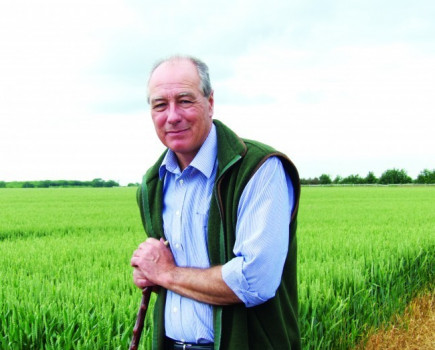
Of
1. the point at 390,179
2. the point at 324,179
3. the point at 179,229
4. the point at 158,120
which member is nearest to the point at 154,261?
the point at 179,229

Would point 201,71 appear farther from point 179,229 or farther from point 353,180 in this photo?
Answer: point 353,180

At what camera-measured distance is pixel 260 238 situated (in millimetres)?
1631

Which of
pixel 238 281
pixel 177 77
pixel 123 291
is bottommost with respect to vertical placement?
pixel 123 291

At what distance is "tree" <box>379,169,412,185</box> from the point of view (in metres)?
78.8

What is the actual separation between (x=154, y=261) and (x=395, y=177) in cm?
8212

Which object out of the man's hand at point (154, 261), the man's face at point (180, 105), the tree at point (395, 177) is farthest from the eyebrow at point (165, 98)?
the tree at point (395, 177)

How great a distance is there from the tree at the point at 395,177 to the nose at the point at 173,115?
8094 centimetres

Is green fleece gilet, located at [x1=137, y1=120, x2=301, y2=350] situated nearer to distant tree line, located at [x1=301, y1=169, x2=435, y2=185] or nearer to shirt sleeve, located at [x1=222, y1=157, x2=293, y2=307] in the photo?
shirt sleeve, located at [x1=222, y1=157, x2=293, y2=307]

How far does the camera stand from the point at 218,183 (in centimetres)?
180

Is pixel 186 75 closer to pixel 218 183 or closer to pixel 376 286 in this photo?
pixel 218 183

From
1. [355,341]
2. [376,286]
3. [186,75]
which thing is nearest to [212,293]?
[186,75]

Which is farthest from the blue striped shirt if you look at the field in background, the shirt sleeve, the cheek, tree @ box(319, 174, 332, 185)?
tree @ box(319, 174, 332, 185)

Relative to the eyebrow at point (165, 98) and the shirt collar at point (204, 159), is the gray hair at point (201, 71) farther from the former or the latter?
the shirt collar at point (204, 159)

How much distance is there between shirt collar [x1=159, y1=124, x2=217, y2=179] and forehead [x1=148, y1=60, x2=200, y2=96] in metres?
0.21
